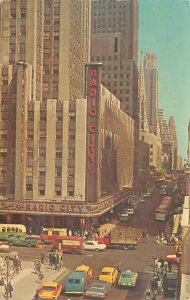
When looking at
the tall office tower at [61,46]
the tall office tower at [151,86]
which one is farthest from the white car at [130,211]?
the tall office tower at [61,46]

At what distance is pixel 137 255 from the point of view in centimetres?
624

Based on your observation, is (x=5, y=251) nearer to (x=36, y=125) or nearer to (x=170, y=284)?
(x=36, y=125)

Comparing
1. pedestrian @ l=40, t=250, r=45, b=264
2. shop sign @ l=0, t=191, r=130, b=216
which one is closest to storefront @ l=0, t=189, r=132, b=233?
shop sign @ l=0, t=191, r=130, b=216

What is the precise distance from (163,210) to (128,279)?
96 cm

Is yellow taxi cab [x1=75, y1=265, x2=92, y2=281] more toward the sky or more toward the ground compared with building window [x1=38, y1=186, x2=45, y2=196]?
more toward the ground

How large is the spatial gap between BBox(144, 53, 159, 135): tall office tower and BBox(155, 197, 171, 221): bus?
83 centimetres

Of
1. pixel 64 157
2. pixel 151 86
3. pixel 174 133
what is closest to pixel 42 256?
pixel 64 157

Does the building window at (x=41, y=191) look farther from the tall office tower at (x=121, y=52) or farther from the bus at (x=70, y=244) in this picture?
the tall office tower at (x=121, y=52)

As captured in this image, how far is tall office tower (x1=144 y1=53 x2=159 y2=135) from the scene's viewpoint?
6.49 m

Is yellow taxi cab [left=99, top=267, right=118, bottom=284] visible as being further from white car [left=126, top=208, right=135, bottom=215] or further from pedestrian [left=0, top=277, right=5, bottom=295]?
pedestrian [left=0, top=277, right=5, bottom=295]

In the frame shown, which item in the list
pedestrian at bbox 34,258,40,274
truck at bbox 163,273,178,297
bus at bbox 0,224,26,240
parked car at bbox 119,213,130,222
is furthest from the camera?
bus at bbox 0,224,26,240

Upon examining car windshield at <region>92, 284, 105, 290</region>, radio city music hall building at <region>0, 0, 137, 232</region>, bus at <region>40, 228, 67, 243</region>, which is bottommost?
car windshield at <region>92, 284, 105, 290</region>

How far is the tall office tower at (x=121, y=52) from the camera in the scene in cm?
656

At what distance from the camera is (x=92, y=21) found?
689cm
